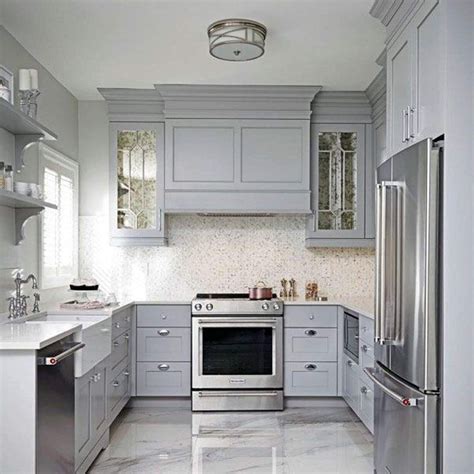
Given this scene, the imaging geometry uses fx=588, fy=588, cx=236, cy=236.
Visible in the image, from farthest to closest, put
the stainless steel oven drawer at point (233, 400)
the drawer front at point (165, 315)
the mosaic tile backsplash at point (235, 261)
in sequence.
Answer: the mosaic tile backsplash at point (235, 261)
the drawer front at point (165, 315)
the stainless steel oven drawer at point (233, 400)

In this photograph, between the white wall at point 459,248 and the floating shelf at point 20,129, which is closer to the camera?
the white wall at point 459,248

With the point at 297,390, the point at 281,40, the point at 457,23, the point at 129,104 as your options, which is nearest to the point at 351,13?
the point at 281,40

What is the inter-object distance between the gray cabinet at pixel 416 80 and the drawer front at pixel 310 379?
2326mm

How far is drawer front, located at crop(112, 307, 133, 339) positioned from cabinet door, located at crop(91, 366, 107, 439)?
0.44 m

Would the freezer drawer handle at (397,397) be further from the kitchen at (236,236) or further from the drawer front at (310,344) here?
the drawer front at (310,344)

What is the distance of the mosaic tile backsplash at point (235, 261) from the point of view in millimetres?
5344

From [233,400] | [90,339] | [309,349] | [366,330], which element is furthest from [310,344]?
[90,339]

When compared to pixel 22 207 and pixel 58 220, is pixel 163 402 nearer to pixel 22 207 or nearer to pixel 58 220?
pixel 58 220

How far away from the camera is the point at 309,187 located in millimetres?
5027

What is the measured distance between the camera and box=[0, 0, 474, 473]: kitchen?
2416 mm

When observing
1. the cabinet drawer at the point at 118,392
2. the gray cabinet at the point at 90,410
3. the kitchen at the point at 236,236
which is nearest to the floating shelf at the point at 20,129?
the kitchen at the point at 236,236

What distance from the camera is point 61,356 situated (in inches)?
101

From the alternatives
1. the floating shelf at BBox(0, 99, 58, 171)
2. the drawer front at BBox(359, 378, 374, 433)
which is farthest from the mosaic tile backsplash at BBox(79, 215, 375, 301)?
the floating shelf at BBox(0, 99, 58, 171)

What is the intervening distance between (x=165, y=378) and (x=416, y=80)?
10.4 feet
